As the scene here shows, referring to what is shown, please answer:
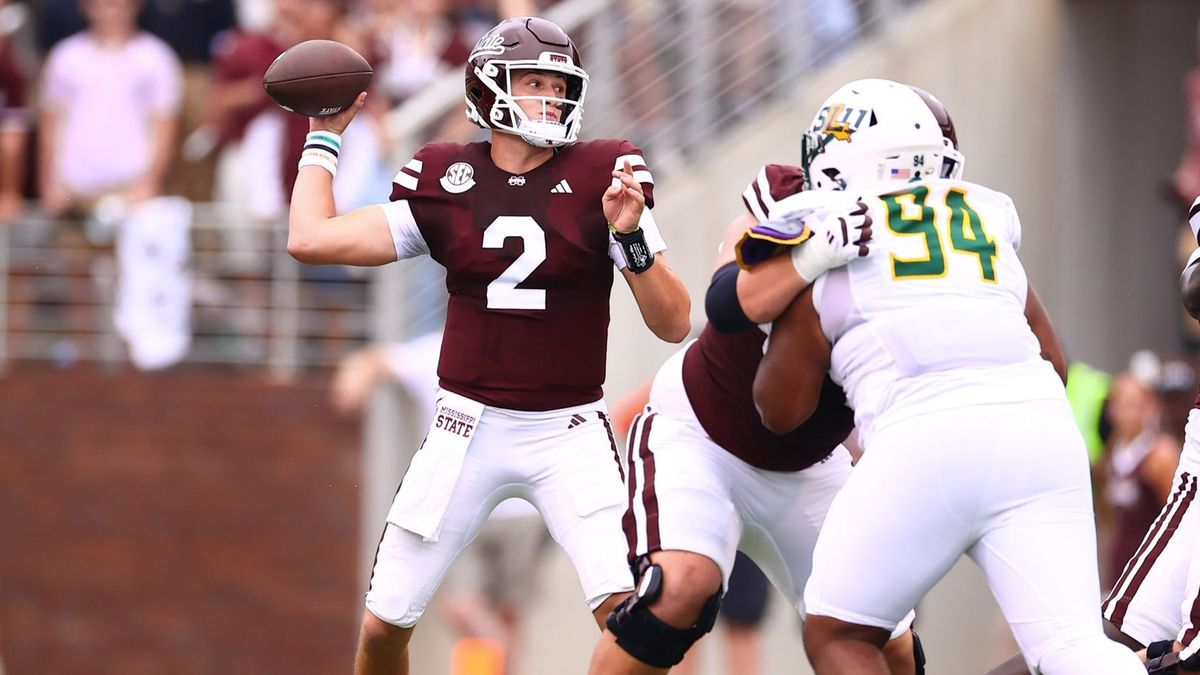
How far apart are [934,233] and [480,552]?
5810 mm

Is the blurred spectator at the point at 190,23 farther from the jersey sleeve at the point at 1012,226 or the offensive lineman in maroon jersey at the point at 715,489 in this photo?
the jersey sleeve at the point at 1012,226

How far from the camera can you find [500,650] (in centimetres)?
1045

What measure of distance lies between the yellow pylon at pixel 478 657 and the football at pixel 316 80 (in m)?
5.08

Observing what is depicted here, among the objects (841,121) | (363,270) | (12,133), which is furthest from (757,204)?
(12,133)

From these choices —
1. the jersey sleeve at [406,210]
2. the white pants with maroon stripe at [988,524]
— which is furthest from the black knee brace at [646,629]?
the jersey sleeve at [406,210]

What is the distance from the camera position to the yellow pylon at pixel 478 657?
10.4m

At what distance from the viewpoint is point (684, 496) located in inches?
227

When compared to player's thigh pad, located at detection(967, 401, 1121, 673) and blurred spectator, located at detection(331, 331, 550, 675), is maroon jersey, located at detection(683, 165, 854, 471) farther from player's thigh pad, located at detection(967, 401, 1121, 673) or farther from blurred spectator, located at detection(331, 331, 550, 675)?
blurred spectator, located at detection(331, 331, 550, 675)

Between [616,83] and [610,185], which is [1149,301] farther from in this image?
[610,185]

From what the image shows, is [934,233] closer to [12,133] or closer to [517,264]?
[517,264]

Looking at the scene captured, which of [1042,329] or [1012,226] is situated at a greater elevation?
[1012,226]

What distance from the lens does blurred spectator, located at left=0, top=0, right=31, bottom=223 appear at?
1102cm

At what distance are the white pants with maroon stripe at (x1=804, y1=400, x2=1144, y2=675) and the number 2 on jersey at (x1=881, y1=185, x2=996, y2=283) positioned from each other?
38 cm

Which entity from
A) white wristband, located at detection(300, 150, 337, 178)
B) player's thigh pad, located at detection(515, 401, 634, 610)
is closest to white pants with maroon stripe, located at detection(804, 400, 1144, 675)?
player's thigh pad, located at detection(515, 401, 634, 610)
